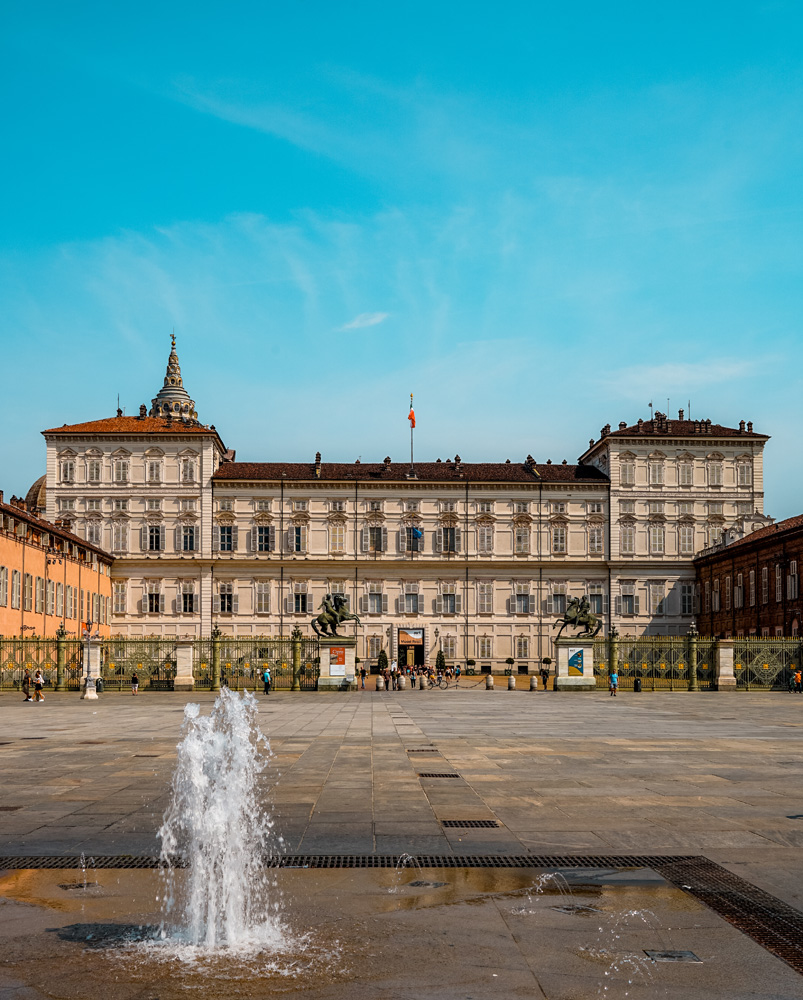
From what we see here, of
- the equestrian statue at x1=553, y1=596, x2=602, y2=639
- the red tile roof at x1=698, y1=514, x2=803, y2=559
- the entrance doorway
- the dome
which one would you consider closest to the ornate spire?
the dome

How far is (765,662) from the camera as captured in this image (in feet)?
150

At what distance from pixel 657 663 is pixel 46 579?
111 ft

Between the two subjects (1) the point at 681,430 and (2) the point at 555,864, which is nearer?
(2) the point at 555,864

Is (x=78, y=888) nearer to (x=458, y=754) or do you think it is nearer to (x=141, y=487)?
(x=458, y=754)

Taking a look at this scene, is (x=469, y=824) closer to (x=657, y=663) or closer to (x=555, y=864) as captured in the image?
(x=555, y=864)

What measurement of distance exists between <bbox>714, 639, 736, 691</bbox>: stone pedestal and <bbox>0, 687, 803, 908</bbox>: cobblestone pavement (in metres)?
19.0

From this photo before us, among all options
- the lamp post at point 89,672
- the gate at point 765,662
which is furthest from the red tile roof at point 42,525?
the gate at point 765,662

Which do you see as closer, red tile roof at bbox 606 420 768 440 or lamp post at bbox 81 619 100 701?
lamp post at bbox 81 619 100 701

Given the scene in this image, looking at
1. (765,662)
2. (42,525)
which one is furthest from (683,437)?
(42,525)

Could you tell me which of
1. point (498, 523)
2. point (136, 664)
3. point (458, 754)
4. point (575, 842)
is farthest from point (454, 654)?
point (575, 842)

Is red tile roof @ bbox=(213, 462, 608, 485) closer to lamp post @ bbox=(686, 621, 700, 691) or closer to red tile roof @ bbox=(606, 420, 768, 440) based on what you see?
red tile roof @ bbox=(606, 420, 768, 440)

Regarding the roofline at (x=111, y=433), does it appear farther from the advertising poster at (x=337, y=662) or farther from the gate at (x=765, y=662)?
the gate at (x=765, y=662)

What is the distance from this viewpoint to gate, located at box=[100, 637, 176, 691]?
148ft

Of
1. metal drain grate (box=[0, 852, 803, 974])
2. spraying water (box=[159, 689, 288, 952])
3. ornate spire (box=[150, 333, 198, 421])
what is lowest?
metal drain grate (box=[0, 852, 803, 974])
